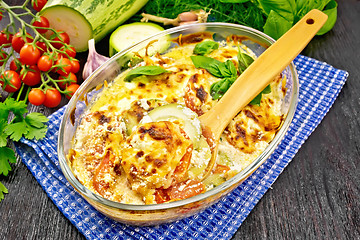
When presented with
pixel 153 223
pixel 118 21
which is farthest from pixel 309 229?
pixel 118 21

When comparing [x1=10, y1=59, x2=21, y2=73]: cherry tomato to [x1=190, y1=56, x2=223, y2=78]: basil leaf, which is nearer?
[x1=190, y1=56, x2=223, y2=78]: basil leaf

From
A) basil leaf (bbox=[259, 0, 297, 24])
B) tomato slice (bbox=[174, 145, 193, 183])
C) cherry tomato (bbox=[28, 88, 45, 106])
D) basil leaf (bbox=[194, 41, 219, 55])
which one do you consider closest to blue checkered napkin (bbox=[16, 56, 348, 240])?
cherry tomato (bbox=[28, 88, 45, 106])

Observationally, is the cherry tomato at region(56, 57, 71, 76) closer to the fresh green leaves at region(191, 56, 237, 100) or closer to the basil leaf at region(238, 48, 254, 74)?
the fresh green leaves at region(191, 56, 237, 100)

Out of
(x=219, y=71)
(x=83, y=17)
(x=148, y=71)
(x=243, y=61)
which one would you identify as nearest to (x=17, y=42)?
(x=83, y=17)

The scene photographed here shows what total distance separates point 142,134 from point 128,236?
51 centimetres

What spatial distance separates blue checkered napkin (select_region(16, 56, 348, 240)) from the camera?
1864 mm

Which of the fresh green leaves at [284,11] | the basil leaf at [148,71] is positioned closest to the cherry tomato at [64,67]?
the basil leaf at [148,71]

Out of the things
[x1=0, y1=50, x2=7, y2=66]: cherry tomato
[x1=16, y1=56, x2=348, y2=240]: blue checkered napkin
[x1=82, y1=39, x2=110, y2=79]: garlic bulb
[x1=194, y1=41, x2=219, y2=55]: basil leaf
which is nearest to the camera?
[x1=16, y1=56, x2=348, y2=240]: blue checkered napkin

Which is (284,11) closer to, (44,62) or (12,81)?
(44,62)

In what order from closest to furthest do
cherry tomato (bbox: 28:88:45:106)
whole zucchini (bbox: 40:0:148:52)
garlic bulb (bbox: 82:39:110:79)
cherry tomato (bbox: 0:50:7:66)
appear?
cherry tomato (bbox: 28:88:45:106) < cherry tomato (bbox: 0:50:7:66) < garlic bulb (bbox: 82:39:110:79) < whole zucchini (bbox: 40:0:148:52)

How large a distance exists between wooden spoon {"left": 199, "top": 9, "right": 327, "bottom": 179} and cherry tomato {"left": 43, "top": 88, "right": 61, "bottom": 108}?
3.43 ft

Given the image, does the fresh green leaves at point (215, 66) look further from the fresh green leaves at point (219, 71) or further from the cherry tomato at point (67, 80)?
the cherry tomato at point (67, 80)

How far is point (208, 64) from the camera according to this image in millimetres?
2197

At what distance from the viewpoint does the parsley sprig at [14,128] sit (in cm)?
212
